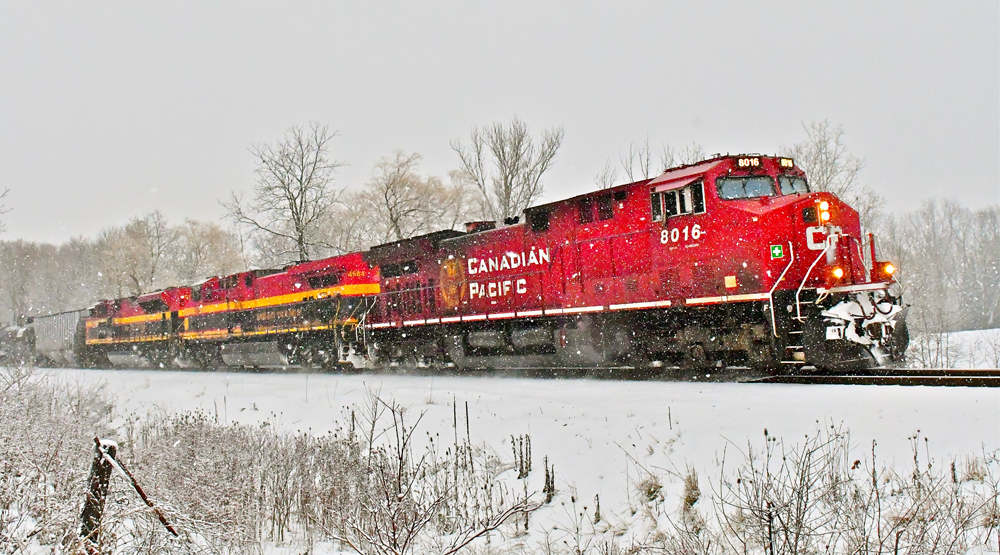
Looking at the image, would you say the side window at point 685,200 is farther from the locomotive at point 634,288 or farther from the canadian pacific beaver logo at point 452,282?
the canadian pacific beaver logo at point 452,282

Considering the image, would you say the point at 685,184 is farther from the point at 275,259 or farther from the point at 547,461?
the point at 275,259

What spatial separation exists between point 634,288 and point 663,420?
4.14m

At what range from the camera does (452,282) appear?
15.6m

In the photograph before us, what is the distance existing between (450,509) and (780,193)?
747 centimetres

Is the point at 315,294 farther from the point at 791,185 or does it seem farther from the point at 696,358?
the point at 791,185

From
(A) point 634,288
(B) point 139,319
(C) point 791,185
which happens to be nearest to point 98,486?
(A) point 634,288

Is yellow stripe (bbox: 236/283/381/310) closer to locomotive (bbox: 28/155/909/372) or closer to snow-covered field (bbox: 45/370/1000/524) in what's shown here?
locomotive (bbox: 28/155/909/372)

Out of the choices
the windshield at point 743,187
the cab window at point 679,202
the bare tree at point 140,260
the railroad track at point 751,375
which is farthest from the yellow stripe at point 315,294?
the bare tree at point 140,260

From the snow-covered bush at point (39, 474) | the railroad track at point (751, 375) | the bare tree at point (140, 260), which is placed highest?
the bare tree at point (140, 260)

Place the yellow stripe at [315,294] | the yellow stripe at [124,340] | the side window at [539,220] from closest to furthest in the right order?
the side window at [539,220]
the yellow stripe at [315,294]
the yellow stripe at [124,340]

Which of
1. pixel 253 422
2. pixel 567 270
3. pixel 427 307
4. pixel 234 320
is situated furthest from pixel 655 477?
pixel 234 320

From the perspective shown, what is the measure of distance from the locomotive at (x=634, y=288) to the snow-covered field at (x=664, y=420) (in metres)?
1.12

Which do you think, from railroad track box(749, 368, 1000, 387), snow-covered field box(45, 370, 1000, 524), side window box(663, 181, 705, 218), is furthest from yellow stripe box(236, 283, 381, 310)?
railroad track box(749, 368, 1000, 387)

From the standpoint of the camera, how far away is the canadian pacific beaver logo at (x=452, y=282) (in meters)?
15.4
